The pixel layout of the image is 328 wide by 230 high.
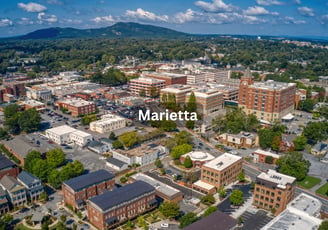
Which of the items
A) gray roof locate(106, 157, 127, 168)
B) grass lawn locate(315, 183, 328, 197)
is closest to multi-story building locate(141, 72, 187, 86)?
gray roof locate(106, 157, 127, 168)

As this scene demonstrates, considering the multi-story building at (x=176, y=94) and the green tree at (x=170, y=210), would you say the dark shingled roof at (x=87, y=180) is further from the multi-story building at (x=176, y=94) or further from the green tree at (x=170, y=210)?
the multi-story building at (x=176, y=94)

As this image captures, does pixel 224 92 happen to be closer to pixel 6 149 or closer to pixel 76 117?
pixel 76 117

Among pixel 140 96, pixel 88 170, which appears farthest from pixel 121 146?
pixel 140 96

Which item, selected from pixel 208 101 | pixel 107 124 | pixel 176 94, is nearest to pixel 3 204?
pixel 107 124

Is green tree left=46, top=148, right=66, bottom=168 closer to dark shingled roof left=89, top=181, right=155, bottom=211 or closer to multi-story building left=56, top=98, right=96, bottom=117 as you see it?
dark shingled roof left=89, top=181, right=155, bottom=211

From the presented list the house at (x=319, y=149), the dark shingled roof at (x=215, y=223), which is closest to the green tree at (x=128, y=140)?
the dark shingled roof at (x=215, y=223)

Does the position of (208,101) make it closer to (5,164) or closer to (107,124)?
(107,124)
